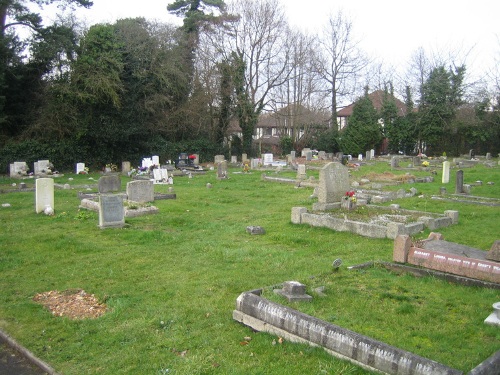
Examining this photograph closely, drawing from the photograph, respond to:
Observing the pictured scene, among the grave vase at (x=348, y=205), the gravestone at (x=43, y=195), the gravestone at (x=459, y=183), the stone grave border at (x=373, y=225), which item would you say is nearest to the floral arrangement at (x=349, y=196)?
the grave vase at (x=348, y=205)

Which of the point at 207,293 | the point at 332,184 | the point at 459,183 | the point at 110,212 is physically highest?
the point at 332,184

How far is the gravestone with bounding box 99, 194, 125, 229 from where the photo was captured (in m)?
11.8

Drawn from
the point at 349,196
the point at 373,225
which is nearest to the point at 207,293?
the point at 373,225

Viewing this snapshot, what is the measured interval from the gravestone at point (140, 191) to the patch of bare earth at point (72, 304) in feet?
27.4

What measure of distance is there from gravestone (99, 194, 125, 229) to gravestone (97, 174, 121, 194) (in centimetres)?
626

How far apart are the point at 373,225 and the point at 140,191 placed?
8.53m

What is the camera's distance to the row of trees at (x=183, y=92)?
1160 inches

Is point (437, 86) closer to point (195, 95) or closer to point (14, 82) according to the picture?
point (195, 95)

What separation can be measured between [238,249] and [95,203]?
715cm

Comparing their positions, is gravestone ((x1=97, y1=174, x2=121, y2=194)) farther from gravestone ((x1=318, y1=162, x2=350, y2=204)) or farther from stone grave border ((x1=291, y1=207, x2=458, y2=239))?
gravestone ((x1=318, y1=162, x2=350, y2=204))

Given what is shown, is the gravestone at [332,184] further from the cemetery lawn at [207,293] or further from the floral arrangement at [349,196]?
the cemetery lawn at [207,293]

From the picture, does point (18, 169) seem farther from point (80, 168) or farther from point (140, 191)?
point (140, 191)

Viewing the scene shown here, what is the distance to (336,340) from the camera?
4859 mm

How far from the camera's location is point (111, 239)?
10.7 m
